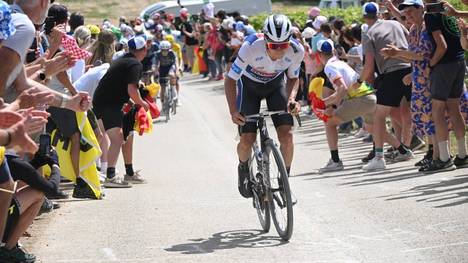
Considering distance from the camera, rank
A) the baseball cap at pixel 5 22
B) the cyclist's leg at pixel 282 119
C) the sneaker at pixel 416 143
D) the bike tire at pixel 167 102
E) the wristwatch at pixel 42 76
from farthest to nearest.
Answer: the bike tire at pixel 167 102
the sneaker at pixel 416 143
the cyclist's leg at pixel 282 119
the wristwatch at pixel 42 76
the baseball cap at pixel 5 22

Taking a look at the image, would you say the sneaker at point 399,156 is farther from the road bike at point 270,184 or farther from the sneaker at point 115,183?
the road bike at point 270,184

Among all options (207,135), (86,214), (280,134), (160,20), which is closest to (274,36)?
(280,134)

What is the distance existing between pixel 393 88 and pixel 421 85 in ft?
2.87

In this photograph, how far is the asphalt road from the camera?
906 centimetres

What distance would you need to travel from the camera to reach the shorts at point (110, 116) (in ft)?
46.7

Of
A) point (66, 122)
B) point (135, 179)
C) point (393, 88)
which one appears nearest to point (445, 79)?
point (393, 88)

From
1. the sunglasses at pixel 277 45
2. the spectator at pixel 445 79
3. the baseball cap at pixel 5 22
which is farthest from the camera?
the spectator at pixel 445 79

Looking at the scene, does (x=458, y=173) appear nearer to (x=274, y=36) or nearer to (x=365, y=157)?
(x=365, y=157)

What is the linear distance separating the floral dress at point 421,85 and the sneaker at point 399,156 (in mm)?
1054

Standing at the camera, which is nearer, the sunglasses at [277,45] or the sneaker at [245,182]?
the sunglasses at [277,45]

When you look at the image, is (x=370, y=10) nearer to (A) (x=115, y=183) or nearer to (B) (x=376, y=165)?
(B) (x=376, y=165)

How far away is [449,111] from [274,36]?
4201mm

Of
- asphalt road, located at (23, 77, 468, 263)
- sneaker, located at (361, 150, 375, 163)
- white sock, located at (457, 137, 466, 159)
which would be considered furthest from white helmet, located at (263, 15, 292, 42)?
sneaker, located at (361, 150, 375, 163)

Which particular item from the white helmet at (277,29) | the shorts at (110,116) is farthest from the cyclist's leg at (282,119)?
the shorts at (110,116)
